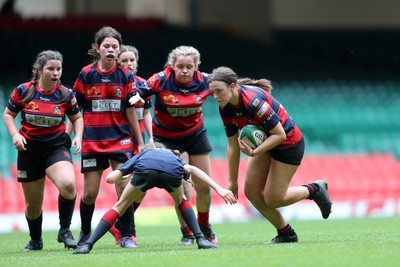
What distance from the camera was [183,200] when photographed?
8352 millimetres

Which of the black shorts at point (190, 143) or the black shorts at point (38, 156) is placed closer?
the black shorts at point (38, 156)

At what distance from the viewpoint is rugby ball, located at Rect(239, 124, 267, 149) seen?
849 centimetres

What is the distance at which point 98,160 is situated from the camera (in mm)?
9312

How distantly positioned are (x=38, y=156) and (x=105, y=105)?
838 millimetres

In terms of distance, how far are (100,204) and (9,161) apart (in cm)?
251

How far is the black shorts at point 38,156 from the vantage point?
8.99 metres

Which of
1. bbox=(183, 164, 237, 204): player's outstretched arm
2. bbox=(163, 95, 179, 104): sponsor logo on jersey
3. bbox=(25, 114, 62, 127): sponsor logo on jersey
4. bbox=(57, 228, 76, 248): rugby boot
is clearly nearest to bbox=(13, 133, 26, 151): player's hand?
bbox=(25, 114, 62, 127): sponsor logo on jersey

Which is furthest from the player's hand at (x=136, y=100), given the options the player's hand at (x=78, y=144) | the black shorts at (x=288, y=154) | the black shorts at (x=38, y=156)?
the black shorts at (x=288, y=154)

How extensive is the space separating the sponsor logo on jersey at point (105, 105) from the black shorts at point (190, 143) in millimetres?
685

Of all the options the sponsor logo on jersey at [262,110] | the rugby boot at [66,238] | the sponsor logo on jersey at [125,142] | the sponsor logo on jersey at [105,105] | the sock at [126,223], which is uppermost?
the sponsor logo on jersey at [262,110]

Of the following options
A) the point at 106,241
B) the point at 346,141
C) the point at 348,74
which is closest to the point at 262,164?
the point at 106,241

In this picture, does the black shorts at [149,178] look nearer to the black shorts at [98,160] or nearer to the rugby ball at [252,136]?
the rugby ball at [252,136]

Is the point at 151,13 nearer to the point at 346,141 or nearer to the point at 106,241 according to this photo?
the point at 346,141

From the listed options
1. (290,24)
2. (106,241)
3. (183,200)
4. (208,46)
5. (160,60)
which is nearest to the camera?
(183,200)
